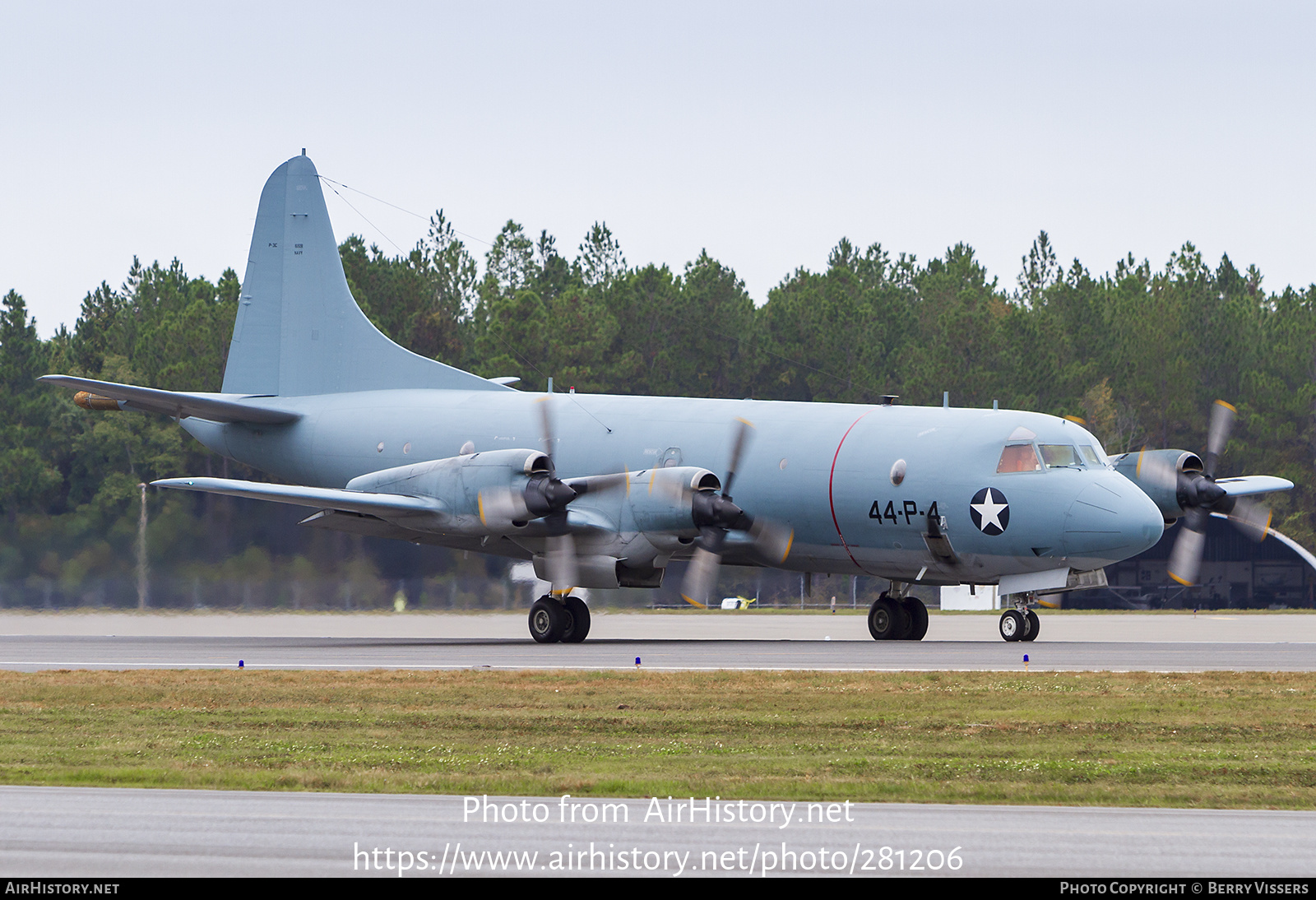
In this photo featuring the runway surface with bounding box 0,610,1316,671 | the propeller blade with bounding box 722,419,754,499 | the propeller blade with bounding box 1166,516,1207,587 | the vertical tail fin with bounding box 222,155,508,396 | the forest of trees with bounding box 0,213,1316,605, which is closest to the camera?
the runway surface with bounding box 0,610,1316,671

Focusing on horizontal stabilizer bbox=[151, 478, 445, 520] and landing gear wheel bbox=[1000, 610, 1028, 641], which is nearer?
landing gear wheel bbox=[1000, 610, 1028, 641]

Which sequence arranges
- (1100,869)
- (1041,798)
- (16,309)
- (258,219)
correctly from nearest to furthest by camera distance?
1. (1100,869)
2. (1041,798)
3. (258,219)
4. (16,309)

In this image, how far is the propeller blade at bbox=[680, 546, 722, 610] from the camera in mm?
29062

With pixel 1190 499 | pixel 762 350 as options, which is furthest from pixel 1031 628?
pixel 762 350

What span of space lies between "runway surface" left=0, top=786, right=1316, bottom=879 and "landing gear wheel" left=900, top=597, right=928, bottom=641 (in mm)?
21596

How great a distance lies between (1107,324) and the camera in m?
79.7

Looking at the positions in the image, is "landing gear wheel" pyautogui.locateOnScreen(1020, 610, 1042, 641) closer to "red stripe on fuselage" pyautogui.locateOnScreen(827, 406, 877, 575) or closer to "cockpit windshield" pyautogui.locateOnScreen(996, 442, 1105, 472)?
"cockpit windshield" pyautogui.locateOnScreen(996, 442, 1105, 472)

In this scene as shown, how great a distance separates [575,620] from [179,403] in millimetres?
10884

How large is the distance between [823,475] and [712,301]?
158 ft

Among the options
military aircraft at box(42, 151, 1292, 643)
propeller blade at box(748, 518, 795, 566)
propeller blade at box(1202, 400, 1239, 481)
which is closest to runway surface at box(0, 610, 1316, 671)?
military aircraft at box(42, 151, 1292, 643)

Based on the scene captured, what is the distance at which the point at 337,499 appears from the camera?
30812 mm

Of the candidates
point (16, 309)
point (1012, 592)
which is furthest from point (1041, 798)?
point (16, 309)

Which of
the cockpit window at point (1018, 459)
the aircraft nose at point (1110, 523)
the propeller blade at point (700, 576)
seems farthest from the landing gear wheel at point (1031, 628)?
the propeller blade at point (700, 576)

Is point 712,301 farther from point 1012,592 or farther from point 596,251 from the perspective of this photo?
point 1012,592
